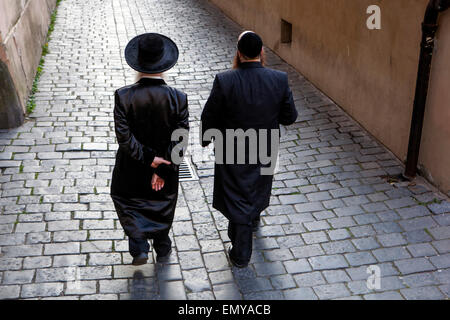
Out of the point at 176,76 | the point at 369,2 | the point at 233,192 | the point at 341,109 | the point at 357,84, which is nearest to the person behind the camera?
the point at 233,192

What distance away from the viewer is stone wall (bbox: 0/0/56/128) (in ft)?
23.8

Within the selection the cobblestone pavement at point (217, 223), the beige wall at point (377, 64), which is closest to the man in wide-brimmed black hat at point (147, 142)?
the cobblestone pavement at point (217, 223)

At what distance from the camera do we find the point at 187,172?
6508mm

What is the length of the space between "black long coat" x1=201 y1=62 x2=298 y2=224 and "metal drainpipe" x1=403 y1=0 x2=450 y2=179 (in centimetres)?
193

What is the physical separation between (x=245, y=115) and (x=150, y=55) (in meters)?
0.86

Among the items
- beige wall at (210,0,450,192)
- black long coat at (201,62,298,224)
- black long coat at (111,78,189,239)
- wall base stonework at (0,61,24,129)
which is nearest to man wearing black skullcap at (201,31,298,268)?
black long coat at (201,62,298,224)

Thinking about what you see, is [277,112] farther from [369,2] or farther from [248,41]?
[369,2]

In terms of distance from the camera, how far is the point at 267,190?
4.76 m

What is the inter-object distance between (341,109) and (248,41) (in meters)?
3.98

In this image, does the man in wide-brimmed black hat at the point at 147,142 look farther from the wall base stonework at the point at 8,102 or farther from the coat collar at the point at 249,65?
the wall base stonework at the point at 8,102

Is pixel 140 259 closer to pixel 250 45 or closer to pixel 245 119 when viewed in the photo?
pixel 245 119
